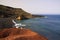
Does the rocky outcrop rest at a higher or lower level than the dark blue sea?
higher

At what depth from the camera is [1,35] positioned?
43.4 ft

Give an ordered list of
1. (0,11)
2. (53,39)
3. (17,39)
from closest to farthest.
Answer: (17,39) < (53,39) < (0,11)

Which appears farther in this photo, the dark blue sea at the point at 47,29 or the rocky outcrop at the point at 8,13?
the rocky outcrop at the point at 8,13

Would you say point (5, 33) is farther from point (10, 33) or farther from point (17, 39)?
point (17, 39)

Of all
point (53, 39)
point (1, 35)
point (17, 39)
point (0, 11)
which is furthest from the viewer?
point (0, 11)

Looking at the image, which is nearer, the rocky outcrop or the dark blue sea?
the dark blue sea

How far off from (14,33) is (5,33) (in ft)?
3.18

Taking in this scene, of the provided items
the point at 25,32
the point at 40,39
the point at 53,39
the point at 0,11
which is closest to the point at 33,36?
the point at 40,39

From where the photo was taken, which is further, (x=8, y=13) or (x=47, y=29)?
(x=8, y=13)

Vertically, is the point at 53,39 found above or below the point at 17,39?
below

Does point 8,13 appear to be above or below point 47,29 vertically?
above

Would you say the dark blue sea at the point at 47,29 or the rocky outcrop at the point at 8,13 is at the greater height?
the rocky outcrop at the point at 8,13

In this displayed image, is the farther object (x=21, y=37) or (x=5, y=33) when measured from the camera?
(x=5, y=33)

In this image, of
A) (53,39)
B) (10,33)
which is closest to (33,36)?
(10,33)
